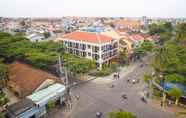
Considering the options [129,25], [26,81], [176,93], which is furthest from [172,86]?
[129,25]

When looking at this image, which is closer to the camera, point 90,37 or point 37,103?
point 37,103

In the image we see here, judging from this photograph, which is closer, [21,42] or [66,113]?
[66,113]

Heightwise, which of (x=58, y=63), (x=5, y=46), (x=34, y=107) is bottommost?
(x=34, y=107)

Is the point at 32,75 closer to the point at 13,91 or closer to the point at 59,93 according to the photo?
the point at 13,91

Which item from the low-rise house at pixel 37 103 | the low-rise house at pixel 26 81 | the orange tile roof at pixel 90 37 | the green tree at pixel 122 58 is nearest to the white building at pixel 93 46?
the orange tile roof at pixel 90 37

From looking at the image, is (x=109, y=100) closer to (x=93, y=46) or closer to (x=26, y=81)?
(x=26, y=81)

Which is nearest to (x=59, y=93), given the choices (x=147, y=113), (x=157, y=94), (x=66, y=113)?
(x=66, y=113)

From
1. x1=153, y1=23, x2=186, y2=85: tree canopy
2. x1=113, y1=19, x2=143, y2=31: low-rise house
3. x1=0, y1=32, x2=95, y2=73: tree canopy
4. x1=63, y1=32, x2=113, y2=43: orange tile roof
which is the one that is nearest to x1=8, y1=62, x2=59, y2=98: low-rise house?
x1=0, y1=32, x2=95, y2=73: tree canopy

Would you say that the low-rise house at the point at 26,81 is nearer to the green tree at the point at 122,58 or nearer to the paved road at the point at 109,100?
the paved road at the point at 109,100
